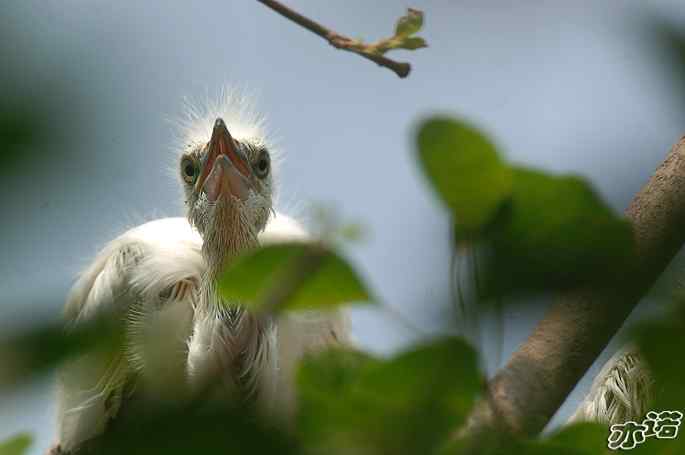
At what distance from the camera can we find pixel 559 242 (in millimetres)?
501

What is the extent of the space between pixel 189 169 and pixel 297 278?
2826mm

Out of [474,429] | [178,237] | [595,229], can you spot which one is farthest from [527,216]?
[178,237]

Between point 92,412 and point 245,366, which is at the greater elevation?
point 245,366

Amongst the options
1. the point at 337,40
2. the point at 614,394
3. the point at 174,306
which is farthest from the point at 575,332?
the point at 174,306

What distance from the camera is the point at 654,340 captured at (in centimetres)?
46

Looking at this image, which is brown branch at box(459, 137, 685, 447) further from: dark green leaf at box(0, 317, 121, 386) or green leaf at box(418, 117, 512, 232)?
dark green leaf at box(0, 317, 121, 386)

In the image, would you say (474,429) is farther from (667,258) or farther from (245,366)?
(245,366)

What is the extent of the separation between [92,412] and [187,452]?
2838 mm

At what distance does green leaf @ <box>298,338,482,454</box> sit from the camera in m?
0.47

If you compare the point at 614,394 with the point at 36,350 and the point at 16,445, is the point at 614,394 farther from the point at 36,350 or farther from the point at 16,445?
the point at 36,350

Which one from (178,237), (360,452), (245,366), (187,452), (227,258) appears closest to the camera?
(187,452)

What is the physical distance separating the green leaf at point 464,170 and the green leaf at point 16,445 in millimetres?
454

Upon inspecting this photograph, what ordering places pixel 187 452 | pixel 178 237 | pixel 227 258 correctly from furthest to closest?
pixel 178 237
pixel 227 258
pixel 187 452

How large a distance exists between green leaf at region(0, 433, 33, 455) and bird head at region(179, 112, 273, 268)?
220cm
